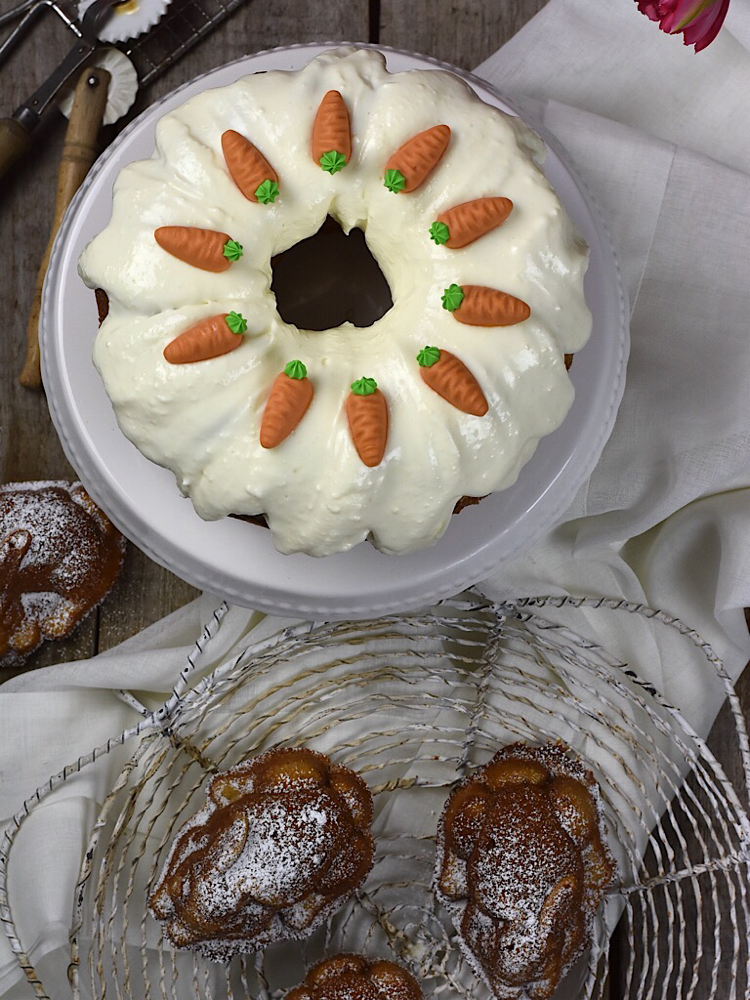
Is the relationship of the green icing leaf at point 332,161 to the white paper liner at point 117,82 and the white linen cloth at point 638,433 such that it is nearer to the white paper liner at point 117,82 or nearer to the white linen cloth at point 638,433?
the white linen cloth at point 638,433

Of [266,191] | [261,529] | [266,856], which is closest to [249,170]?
[266,191]

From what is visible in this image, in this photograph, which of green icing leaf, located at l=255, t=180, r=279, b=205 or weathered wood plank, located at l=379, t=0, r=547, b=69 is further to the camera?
weathered wood plank, located at l=379, t=0, r=547, b=69

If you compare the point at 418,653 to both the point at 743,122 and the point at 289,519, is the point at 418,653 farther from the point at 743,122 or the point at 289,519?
the point at 743,122

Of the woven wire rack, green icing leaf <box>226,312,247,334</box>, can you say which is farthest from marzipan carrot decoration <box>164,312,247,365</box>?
the woven wire rack

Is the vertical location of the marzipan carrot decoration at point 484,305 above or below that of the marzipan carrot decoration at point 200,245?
below

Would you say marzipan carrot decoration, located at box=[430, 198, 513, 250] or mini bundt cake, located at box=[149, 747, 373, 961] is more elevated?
marzipan carrot decoration, located at box=[430, 198, 513, 250]

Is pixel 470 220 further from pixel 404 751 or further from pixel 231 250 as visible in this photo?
pixel 404 751

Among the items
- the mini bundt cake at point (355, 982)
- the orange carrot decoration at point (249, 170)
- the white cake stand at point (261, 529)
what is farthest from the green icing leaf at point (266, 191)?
the mini bundt cake at point (355, 982)

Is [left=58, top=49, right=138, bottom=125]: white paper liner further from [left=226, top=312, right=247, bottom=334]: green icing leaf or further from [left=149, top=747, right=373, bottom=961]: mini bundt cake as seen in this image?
[left=149, top=747, right=373, bottom=961]: mini bundt cake

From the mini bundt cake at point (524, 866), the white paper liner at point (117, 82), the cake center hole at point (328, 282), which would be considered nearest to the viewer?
the cake center hole at point (328, 282)
